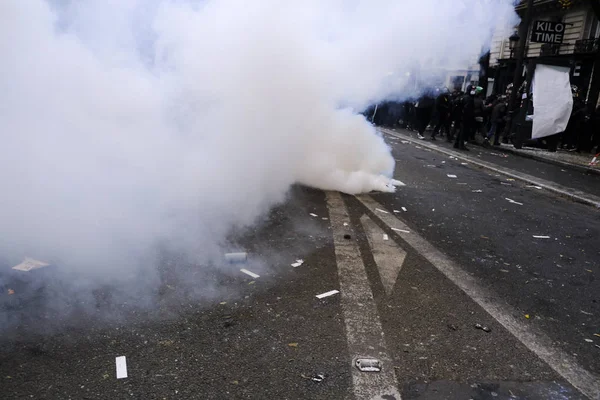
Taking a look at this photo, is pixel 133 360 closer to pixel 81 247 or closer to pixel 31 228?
pixel 81 247

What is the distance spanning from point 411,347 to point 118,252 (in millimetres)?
2403

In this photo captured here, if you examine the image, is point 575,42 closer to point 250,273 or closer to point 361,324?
point 250,273

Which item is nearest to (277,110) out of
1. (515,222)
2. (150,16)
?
(150,16)

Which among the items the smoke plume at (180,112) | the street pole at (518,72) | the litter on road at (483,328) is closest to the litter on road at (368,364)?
the litter on road at (483,328)

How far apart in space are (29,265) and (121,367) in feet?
5.03

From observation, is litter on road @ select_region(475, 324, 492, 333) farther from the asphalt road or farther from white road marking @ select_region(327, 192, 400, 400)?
white road marking @ select_region(327, 192, 400, 400)

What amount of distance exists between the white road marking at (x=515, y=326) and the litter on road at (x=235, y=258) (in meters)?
1.71

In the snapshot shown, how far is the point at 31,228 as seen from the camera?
3662 mm

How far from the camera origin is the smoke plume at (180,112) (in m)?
3.86

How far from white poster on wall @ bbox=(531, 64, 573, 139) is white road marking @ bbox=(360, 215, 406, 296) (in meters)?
10.6

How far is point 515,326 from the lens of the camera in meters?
3.02

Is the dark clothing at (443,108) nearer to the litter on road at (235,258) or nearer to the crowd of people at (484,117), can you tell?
the crowd of people at (484,117)

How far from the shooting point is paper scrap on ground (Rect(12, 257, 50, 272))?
129 inches

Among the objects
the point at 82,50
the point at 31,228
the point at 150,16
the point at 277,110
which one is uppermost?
the point at 150,16
